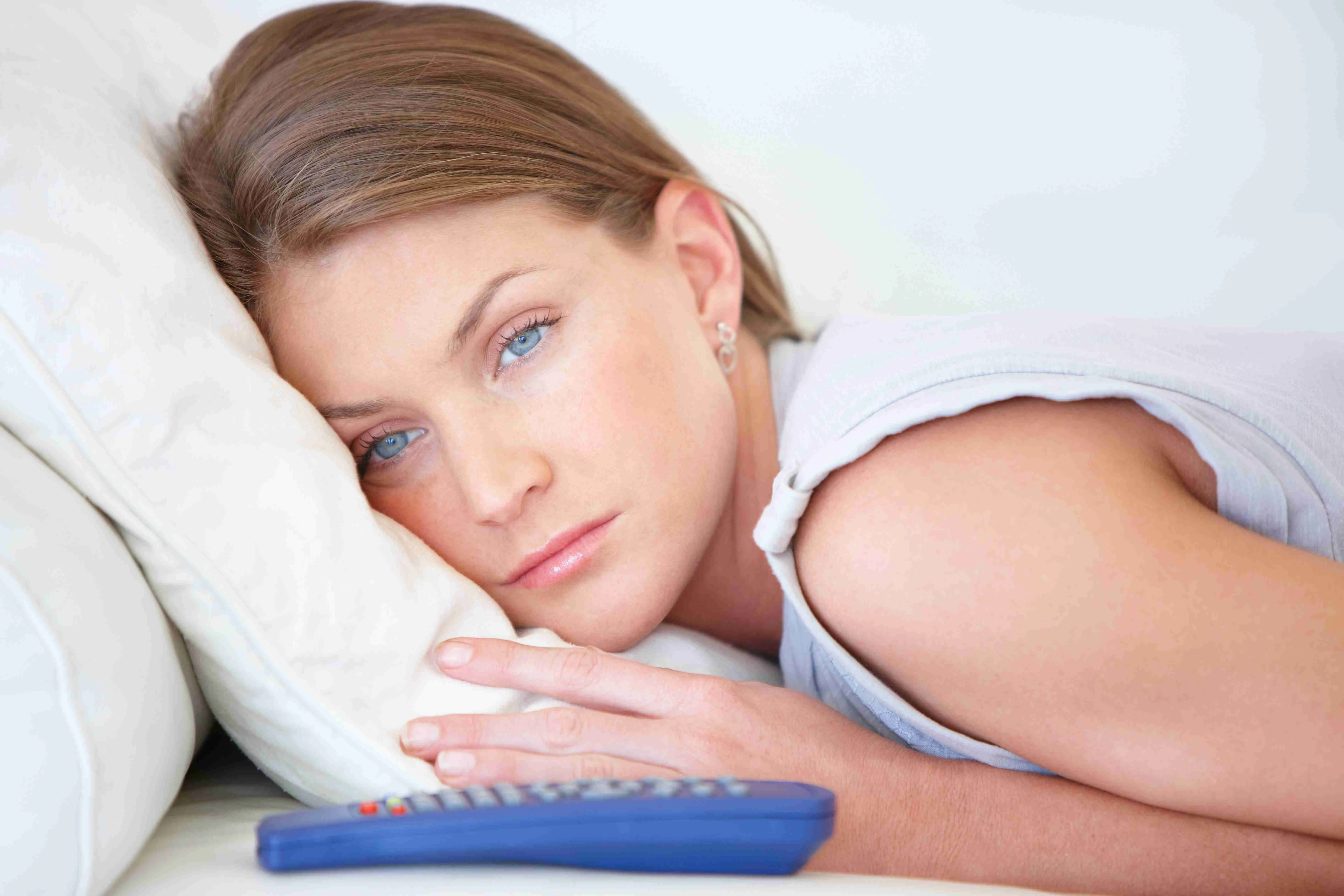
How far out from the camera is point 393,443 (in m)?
0.95

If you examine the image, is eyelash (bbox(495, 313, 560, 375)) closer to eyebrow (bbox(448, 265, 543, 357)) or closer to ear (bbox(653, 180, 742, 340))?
eyebrow (bbox(448, 265, 543, 357))

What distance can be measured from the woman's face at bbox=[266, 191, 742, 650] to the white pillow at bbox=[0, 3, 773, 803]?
89mm

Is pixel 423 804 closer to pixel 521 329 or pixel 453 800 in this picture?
pixel 453 800

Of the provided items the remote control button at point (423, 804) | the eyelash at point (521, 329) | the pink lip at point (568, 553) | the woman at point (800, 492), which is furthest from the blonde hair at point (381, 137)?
the remote control button at point (423, 804)

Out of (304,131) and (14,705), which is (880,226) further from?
(14,705)

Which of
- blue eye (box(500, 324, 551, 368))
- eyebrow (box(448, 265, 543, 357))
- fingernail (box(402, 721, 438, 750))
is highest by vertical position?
eyebrow (box(448, 265, 543, 357))

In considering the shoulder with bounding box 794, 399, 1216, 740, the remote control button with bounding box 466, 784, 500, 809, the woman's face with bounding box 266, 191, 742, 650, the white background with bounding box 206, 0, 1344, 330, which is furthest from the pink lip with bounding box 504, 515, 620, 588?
the white background with bounding box 206, 0, 1344, 330

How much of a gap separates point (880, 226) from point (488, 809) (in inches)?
52.0

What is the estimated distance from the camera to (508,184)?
95 centimetres

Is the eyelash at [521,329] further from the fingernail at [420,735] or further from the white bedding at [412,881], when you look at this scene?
the white bedding at [412,881]

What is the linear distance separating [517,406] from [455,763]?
1.06 feet

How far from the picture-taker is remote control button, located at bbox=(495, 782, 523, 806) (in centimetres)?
55

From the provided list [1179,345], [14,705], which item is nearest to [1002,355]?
[1179,345]

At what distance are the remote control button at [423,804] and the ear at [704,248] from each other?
635 mm
